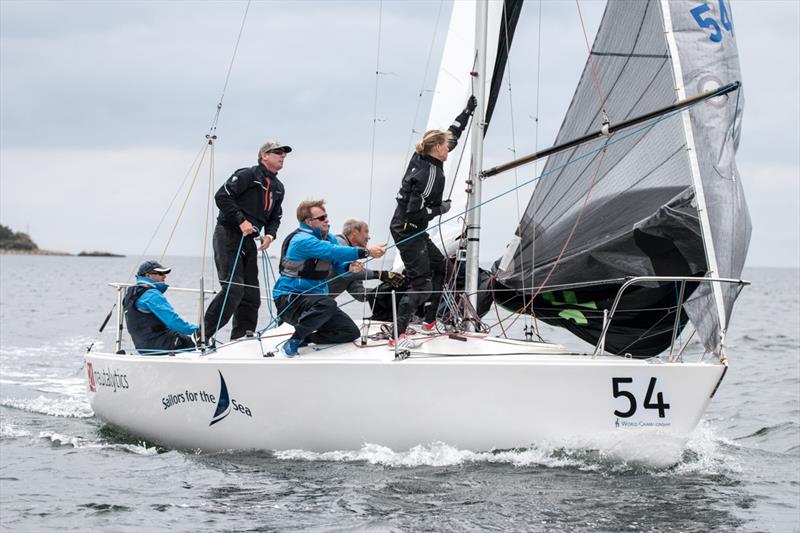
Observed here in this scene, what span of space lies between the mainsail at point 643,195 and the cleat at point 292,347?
1697mm

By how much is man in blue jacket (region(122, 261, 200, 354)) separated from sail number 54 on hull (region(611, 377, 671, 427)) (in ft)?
11.3

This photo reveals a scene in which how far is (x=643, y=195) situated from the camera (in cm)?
714

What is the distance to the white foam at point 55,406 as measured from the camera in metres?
9.52

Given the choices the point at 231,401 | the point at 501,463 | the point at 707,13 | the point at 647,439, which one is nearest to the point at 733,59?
the point at 707,13

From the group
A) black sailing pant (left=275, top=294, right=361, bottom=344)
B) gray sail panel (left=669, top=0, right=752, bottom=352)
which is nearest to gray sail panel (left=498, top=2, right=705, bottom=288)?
gray sail panel (left=669, top=0, right=752, bottom=352)

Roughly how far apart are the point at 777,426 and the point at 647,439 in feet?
11.7

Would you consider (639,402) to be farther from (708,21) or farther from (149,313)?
(149,313)

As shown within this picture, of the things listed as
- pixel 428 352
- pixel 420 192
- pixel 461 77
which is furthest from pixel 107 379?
pixel 461 77

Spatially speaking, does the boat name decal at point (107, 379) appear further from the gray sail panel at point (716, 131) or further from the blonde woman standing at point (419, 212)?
the gray sail panel at point (716, 131)

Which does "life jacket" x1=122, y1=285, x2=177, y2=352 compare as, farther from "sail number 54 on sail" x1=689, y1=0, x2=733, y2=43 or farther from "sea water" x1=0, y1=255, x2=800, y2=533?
"sail number 54 on sail" x1=689, y1=0, x2=733, y2=43

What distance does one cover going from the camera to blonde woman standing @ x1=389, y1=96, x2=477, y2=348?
23.1 feet

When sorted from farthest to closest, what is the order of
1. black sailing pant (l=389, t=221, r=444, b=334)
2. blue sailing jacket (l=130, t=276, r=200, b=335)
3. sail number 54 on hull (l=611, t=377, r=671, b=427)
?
blue sailing jacket (l=130, t=276, r=200, b=335) < black sailing pant (l=389, t=221, r=444, b=334) < sail number 54 on hull (l=611, t=377, r=671, b=427)

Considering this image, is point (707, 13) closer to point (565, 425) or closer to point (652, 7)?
point (652, 7)

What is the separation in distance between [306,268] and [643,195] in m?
2.47
